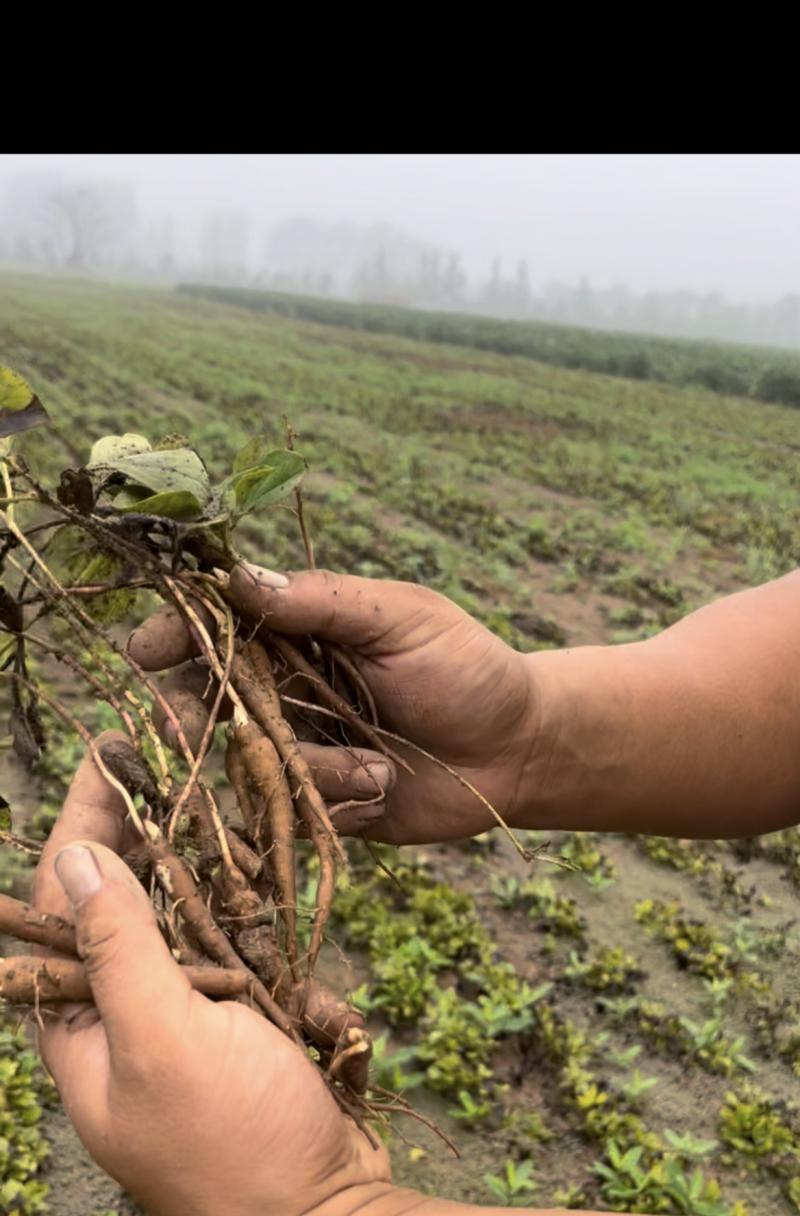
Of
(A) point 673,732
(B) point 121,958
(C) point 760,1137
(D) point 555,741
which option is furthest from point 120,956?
(C) point 760,1137

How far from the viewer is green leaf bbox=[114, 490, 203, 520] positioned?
3.97 ft

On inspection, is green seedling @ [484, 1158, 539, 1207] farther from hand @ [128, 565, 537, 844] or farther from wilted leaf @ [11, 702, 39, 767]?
wilted leaf @ [11, 702, 39, 767]

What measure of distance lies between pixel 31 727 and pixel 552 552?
5067mm

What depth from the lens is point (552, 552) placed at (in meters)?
6.15

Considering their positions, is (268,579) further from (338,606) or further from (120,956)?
(120,956)

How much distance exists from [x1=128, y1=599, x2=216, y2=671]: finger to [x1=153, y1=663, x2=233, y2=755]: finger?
0.15 ft

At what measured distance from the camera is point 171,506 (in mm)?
1241

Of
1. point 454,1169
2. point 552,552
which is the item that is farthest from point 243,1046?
point 552,552

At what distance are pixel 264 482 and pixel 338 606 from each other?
0.76 feet

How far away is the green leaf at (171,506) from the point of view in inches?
47.6

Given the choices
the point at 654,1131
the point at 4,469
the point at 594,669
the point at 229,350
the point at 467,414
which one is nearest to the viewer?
the point at 4,469

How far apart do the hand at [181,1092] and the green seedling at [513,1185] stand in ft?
3.63

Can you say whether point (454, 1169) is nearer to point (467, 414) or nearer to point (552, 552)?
point (552, 552)

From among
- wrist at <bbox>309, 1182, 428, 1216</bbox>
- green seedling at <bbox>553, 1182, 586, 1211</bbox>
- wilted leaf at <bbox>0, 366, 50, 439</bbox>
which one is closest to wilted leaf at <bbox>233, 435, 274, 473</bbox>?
wilted leaf at <bbox>0, 366, 50, 439</bbox>
